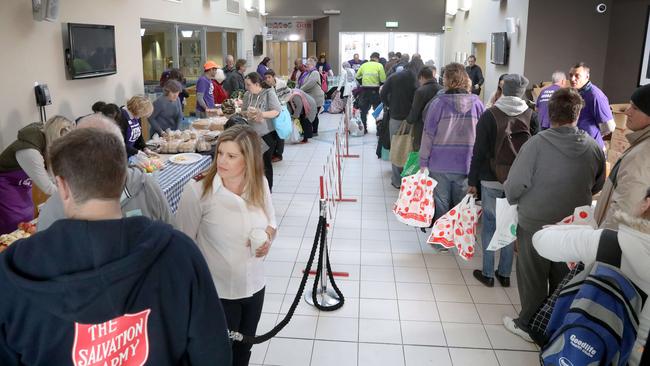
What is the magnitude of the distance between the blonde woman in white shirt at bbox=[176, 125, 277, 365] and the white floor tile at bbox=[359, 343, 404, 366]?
0.99 meters

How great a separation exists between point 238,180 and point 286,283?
198cm

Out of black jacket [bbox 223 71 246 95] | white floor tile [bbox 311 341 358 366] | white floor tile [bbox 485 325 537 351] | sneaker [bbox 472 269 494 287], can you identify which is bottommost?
white floor tile [bbox 311 341 358 366]

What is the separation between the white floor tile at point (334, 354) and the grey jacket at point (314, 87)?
7.81m

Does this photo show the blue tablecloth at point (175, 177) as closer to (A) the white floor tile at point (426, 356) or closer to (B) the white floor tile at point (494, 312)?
(A) the white floor tile at point (426, 356)

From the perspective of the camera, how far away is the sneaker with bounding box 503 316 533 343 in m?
3.51

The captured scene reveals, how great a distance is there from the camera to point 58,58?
5652mm

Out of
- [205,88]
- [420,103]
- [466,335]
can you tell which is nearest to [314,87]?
[205,88]

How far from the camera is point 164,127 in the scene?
20.8 ft

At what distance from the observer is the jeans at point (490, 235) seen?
163 inches

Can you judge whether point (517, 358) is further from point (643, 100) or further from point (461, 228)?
point (643, 100)

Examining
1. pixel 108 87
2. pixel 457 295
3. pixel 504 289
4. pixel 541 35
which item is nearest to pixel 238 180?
pixel 457 295

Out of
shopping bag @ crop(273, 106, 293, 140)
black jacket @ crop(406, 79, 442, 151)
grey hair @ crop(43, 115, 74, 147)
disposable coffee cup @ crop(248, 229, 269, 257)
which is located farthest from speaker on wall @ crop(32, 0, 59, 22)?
disposable coffee cup @ crop(248, 229, 269, 257)

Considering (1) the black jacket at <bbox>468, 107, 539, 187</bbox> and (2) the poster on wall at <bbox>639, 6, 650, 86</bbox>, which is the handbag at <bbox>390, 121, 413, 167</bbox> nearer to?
(1) the black jacket at <bbox>468, 107, 539, 187</bbox>

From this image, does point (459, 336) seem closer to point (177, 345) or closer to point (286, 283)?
point (286, 283)
